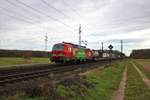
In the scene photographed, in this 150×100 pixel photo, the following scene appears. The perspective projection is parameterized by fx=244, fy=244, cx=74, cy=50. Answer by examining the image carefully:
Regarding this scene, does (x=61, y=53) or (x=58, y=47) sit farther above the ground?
(x=58, y=47)

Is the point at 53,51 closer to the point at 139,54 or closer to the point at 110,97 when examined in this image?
the point at 110,97

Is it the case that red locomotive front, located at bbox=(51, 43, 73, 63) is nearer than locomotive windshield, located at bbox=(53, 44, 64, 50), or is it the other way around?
red locomotive front, located at bbox=(51, 43, 73, 63)

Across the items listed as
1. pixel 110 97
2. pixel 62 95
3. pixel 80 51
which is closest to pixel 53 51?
pixel 80 51

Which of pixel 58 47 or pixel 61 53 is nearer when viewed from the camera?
pixel 61 53

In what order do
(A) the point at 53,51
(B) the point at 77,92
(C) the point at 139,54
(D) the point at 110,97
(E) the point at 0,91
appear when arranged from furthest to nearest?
(C) the point at 139,54
(A) the point at 53,51
(D) the point at 110,97
(B) the point at 77,92
(E) the point at 0,91

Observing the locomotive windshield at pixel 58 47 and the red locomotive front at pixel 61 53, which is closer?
the red locomotive front at pixel 61 53

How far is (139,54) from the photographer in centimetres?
19875

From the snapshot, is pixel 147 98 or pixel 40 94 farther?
pixel 147 98

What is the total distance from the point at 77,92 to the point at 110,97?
293 centimetres

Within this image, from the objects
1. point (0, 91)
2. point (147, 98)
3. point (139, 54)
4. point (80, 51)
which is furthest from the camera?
point (139, 54)

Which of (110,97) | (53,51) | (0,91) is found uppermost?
(53,51)

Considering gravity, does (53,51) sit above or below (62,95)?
above

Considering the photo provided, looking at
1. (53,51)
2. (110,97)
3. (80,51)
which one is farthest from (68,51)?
(110,97)

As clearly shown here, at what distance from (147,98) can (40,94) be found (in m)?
6.33
